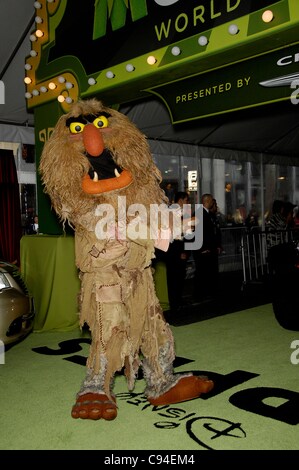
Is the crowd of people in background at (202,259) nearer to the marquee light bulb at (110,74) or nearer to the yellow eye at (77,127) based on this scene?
the marquee light bulb at (110,74)

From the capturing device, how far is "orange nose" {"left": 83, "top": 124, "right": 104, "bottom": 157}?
2.68m

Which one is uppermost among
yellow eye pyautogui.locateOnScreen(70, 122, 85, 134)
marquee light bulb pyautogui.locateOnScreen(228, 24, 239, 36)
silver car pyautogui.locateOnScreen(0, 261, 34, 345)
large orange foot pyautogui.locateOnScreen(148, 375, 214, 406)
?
marquee light bulb pyautogui.locateOnScreen(228, 24, 239, 36)

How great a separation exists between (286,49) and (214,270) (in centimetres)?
332

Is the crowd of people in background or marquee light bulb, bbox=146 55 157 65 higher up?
marquee light bulb, bbox=146 55 157 65

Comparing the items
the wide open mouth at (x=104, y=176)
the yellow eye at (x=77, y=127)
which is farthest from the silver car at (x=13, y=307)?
the yellow eye at (x=77, y=127)

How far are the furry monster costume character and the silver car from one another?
3.47 feet

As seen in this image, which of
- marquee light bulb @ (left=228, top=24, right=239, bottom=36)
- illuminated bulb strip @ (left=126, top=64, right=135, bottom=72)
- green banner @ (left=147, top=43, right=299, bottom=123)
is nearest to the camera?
marquee light bulb @ (left=228, top=24, right=239, bottom=36)

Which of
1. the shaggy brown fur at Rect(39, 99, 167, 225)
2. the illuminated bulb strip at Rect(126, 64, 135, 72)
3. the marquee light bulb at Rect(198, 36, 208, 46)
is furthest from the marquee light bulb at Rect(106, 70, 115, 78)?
the shaggy brown fur at Rect(39, 99, 167, 225)

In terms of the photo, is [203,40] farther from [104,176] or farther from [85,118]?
[104,176]

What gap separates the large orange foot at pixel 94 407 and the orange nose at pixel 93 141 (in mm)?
1465

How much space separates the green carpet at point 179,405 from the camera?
2.50 meters

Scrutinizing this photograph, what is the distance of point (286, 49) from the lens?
4043mm

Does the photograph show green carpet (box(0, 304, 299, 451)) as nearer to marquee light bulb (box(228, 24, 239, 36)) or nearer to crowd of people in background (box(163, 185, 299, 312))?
crowd of people in background (box(163, 185, 299, 312))

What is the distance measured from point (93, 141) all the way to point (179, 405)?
5.75 ft
